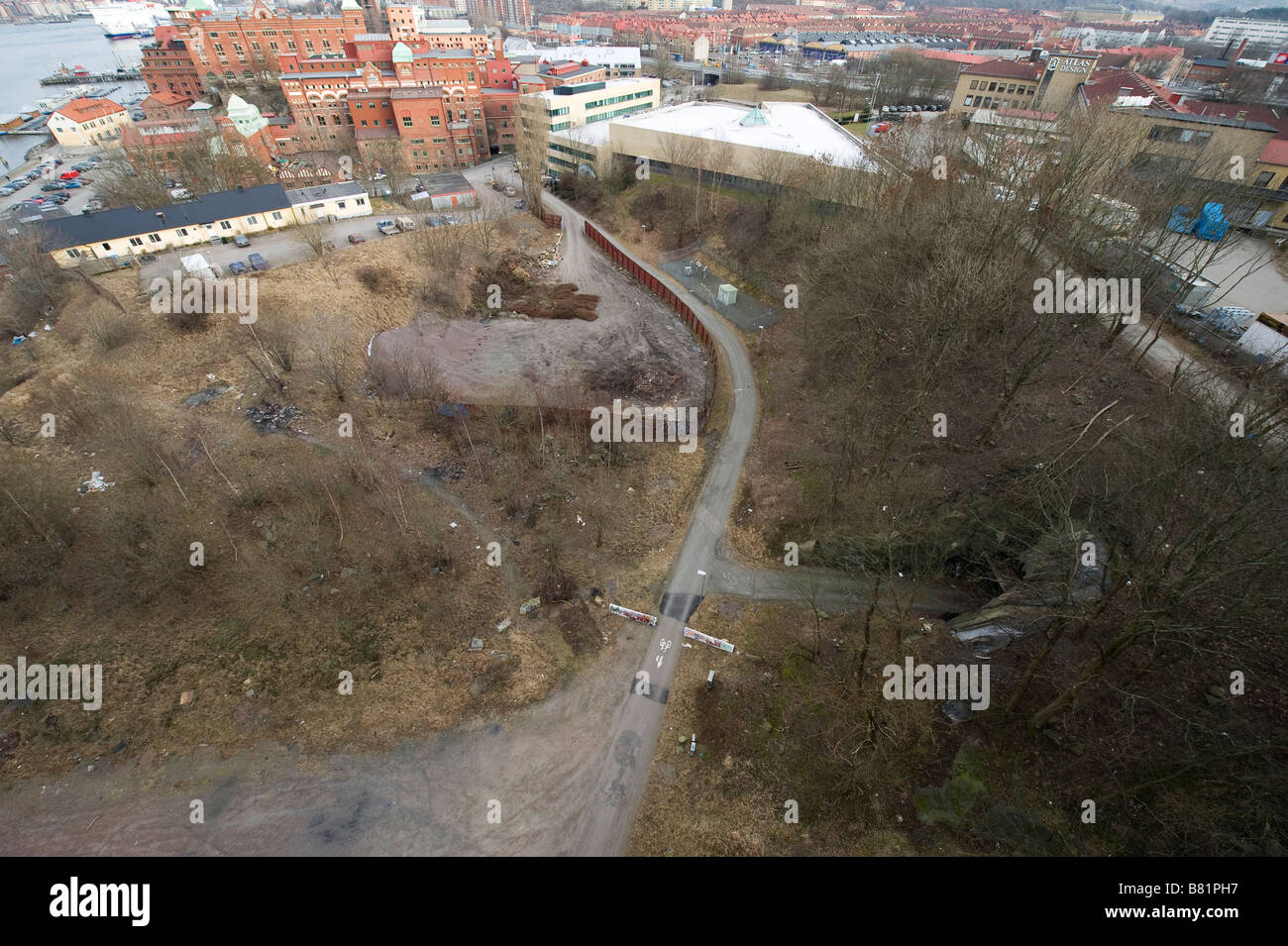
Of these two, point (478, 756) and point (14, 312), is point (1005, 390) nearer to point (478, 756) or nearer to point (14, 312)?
point (478, 756)

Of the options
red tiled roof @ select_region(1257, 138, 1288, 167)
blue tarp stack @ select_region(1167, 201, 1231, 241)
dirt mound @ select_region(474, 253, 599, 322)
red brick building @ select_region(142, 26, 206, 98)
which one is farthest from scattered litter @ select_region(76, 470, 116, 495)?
red brick building @ select_region(142, 26, 206, 98)

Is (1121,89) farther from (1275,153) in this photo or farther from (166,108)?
(166,108)

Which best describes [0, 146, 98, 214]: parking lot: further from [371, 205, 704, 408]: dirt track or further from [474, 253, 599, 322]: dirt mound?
[371, 205, 704, 408]: dirt track
